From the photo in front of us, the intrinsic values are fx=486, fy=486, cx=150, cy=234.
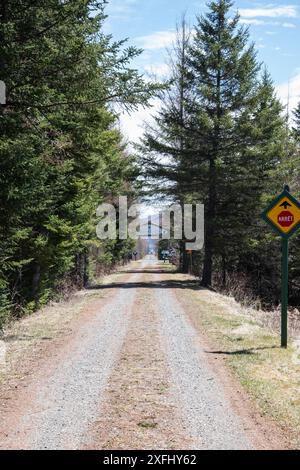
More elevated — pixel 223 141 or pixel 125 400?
pixel 223 141

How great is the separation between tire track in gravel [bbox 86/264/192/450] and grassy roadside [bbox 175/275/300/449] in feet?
3.96

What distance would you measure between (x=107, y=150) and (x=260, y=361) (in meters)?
17.0

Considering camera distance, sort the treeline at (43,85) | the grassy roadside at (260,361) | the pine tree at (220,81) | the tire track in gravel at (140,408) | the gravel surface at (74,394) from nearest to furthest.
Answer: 1. the tire track in gravel at (140,408)
2. the gravel surface at (74,394)
3. the grassy roadside at (260,361)
4. the treeline at (43,85)
5. the pine tree at (220,81)

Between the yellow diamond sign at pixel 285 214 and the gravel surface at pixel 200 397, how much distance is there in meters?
3.06

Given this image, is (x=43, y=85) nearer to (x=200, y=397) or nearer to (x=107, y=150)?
(x=200, y=397)

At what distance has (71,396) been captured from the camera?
6.81m

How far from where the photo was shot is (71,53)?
1073 centimetres

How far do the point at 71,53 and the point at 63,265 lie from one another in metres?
9.54

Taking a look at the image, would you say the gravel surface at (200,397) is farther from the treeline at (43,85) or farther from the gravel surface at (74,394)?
the treeline at (43,85)

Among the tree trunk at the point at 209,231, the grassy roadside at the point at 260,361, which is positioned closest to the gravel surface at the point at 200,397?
the grassy roadside at the point at 260,361

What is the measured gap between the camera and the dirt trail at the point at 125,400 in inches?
210

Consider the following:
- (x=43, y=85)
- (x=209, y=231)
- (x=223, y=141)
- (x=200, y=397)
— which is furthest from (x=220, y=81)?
(x=200, y=397)
